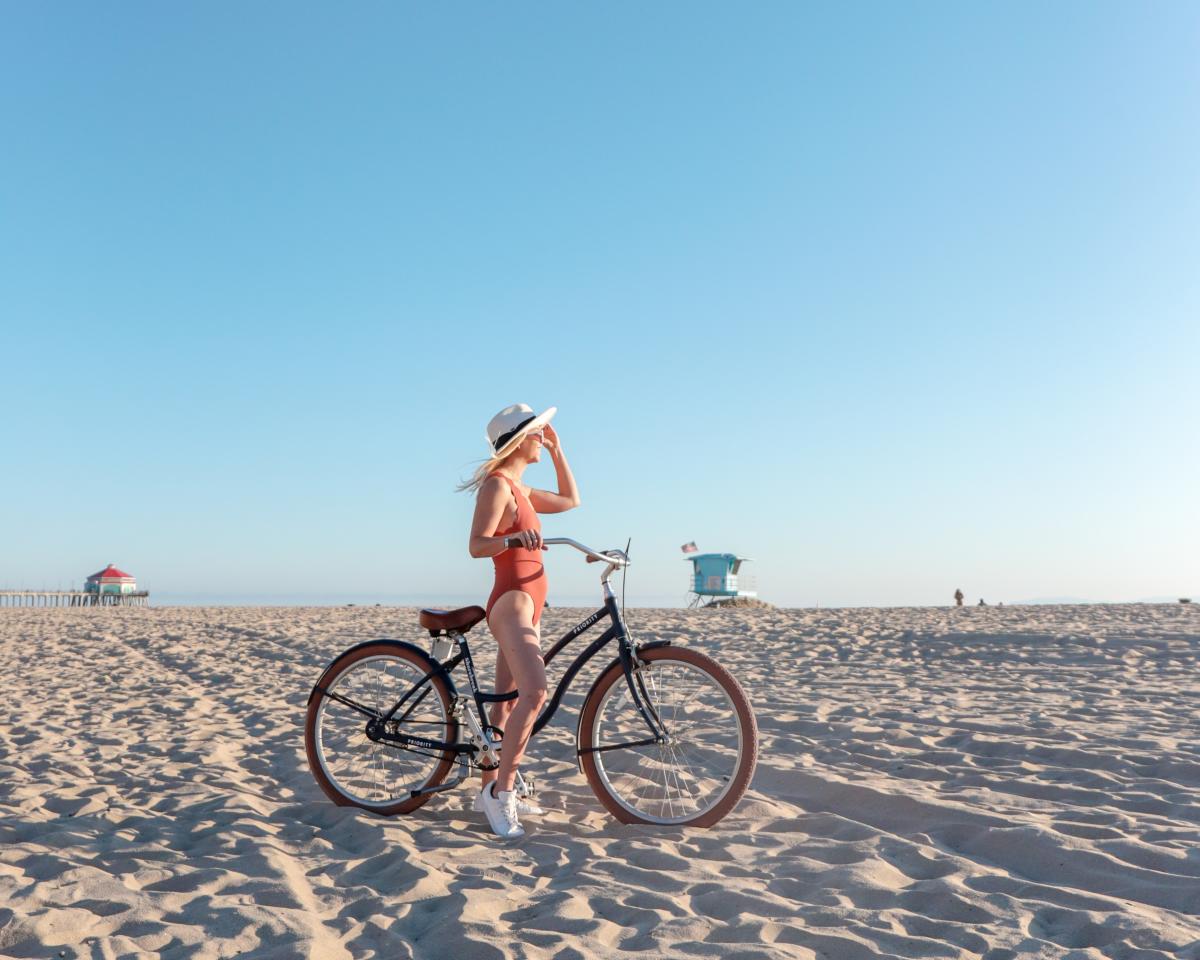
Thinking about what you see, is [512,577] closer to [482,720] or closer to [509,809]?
[482,720]

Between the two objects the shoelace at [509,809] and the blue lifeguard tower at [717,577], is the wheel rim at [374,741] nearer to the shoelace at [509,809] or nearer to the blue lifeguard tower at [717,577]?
the shoelace at [509,809]

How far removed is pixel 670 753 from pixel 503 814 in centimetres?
107

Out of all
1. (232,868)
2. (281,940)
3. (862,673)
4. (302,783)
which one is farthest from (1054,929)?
(862,673)

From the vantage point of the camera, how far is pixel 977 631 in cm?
1394

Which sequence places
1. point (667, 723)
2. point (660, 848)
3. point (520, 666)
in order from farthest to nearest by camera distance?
1. point (667, 723)
2. point (520, 666)
3. point (660, 848)

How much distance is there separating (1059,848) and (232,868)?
334 cm

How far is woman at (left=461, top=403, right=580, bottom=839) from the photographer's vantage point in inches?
164

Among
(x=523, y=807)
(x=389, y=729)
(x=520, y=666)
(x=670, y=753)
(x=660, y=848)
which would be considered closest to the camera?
(x=660, y=848)

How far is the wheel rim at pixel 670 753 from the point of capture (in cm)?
428

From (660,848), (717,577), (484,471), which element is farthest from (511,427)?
(717,577)

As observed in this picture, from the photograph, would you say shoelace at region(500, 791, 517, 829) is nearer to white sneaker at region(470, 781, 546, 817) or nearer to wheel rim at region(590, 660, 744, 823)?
white sneaker at region(470, 781, 546, 817)

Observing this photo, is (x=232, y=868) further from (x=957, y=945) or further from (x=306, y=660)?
(x=306, y=660)

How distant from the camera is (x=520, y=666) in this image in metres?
4.18

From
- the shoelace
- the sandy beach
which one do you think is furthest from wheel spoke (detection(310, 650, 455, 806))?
the shoelace
